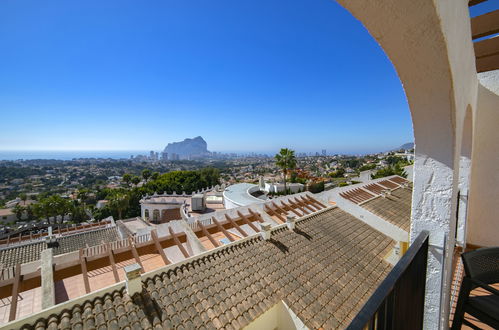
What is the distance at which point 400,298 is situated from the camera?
3.87 feet

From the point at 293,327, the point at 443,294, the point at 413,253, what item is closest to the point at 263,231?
the point at 293,327

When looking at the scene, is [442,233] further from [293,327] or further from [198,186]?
[198,186]

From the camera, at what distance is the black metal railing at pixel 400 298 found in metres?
0.86

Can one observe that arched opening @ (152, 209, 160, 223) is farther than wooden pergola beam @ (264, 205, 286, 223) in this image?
Yes

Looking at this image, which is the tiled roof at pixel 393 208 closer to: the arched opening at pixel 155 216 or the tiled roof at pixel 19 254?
the tiled roof at pixel 19 254

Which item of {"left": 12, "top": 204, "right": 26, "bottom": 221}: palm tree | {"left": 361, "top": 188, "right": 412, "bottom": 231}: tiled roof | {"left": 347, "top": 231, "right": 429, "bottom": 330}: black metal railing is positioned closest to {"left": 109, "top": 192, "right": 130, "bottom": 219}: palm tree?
{"left": 12, "top": 204, "right": 26, "bottom": 221}: palm tree

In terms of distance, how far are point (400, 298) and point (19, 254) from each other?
1620 cm

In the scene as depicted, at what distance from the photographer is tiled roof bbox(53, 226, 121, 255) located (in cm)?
1315

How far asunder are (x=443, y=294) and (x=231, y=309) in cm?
416

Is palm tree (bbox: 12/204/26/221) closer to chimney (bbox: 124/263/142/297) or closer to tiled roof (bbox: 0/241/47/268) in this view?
tiled roof (bbox: 0/241/47/268)

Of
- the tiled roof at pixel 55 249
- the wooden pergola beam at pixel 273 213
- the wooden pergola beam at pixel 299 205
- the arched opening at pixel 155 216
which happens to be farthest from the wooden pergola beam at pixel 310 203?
the arched opening at pixel 155 216

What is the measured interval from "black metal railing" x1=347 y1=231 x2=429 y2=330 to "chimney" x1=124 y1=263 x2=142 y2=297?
4671 millimetres

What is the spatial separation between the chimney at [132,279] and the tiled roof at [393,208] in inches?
406

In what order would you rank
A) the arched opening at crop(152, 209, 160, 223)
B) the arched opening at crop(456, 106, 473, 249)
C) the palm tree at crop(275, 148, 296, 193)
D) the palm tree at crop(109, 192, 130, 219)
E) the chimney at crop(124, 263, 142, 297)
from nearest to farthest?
the arched opening at crop(456, 106, 473, 249)
the chimney at crop(124, 263, 142, 297)
the palm tree at crop(275, 148, 296, 193)
the arched opening at crop(152, 209, 160, 223)
the palm tree at crop(109, 192, 130, 219)
